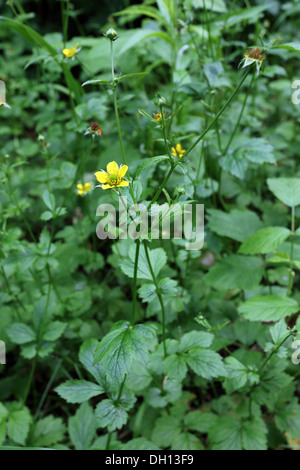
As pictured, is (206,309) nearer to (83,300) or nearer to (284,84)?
(83,300)

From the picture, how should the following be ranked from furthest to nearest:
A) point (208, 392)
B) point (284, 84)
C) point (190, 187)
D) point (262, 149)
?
point (284, 84), point (208, 392), point (262, 149), point (190, 187)

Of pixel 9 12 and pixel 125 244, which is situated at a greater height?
pixel 9 12

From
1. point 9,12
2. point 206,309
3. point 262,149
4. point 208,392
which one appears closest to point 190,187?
point 262,149

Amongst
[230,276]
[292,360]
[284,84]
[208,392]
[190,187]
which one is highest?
[284,84]

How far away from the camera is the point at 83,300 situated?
5.21ft

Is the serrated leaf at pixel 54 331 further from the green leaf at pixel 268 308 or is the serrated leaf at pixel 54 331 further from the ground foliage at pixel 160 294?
the green leaf at pixel 268 308

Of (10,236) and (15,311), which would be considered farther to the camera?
(15,311)

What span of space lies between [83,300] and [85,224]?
0.38 m

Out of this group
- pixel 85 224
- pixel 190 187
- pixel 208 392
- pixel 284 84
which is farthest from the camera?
pixel 284 84

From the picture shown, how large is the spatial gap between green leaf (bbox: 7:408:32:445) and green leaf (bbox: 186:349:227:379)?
2.02ft

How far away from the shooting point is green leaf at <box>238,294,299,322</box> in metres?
1.24

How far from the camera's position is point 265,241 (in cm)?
139

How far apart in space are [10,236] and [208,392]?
1.00m

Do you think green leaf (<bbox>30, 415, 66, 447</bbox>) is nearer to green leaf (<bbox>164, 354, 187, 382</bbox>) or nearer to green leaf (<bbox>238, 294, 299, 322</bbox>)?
green leaf (<bbox>164, 354, 187, 382</bbox>)
